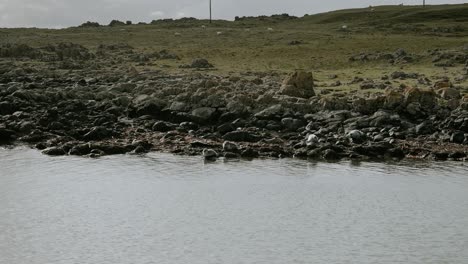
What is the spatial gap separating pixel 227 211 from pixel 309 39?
67.0m

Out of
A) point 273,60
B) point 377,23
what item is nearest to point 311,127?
point 273,60

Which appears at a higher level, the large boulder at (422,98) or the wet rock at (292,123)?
the large boulder at (422,98)

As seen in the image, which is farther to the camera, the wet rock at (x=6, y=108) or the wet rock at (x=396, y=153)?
the wet rock at (x=6, y=108)

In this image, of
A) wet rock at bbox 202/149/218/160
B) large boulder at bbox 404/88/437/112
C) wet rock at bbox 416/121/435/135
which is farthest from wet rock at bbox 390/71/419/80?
wet rock at bbox 202/149/218/160

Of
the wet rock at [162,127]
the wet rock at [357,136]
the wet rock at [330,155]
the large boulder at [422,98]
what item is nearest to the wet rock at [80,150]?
the wet rock at [162,127]

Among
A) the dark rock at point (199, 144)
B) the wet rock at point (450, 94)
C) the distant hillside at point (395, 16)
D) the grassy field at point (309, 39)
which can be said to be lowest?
the dark rock at point (199, 144)

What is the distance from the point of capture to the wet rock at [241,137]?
37.3 metres

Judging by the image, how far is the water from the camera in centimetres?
1980

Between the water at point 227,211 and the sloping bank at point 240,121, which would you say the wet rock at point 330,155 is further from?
the water at point 227,211

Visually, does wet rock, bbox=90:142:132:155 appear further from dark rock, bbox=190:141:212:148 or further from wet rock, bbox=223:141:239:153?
wet rock, bbox=223:141:239:153

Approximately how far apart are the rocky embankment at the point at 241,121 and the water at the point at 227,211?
194 cm

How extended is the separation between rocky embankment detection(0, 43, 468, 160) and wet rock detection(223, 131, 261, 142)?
0.05 m

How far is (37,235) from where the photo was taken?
21.3m

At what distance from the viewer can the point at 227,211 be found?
24.6m
